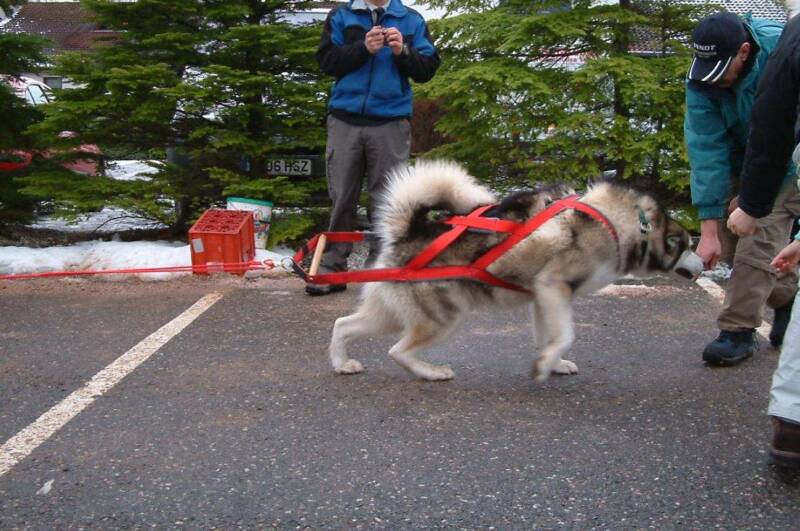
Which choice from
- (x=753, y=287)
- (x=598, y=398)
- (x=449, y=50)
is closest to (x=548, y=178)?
(x=449, y=50)

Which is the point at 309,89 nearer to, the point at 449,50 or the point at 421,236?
the point at 449,50

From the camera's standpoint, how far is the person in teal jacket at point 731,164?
3893 mm

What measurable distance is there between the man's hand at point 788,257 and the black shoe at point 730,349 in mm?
1226

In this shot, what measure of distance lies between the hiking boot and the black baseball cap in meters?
1.85

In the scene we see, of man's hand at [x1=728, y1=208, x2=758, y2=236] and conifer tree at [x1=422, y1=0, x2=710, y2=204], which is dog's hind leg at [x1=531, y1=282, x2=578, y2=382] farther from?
conifer tree at [x1=422, y1=0, x2=710, y2=204]

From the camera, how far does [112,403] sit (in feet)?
12.7

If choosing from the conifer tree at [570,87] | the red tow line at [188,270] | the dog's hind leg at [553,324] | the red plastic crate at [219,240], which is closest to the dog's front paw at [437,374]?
the dog's hind leg at [553,324]

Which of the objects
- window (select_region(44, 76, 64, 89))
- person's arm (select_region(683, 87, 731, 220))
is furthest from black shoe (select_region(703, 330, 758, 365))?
window (select_region(44, 76, 64, 89))

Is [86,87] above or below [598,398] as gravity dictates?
above

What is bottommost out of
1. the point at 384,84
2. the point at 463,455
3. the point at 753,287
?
the point at 463,455

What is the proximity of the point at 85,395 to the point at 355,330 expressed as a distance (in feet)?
4.62

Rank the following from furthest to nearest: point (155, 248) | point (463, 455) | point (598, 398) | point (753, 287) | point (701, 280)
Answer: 1. point (155, 248)
2. point (701, 280)
3. point (753, 287)
4. point (598, 398)
5. point (463, 455)

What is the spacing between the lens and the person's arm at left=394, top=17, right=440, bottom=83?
18.4 feet

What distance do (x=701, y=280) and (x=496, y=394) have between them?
333 centimetres
